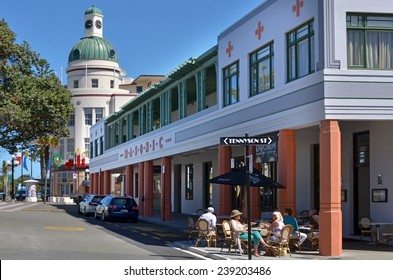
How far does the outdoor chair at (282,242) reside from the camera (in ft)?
57.0

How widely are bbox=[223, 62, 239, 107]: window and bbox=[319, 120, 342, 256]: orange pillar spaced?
7.72 metres

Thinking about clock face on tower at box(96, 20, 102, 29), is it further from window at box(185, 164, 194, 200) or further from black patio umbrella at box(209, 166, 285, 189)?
black patio umbrella at box(209, 166, 285, 189)

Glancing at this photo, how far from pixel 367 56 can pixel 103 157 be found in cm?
4019

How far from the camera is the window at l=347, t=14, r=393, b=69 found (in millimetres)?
18656

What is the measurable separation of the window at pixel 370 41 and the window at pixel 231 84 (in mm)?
7227

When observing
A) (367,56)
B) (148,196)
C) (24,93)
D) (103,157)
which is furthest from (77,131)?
(367,56)

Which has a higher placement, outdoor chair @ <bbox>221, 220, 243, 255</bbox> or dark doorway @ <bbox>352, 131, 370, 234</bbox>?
dark doorway @ <bbox>352, 131, 370, 234</bbox>

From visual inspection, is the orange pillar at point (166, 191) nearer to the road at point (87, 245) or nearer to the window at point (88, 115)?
the road at point (87, 245)

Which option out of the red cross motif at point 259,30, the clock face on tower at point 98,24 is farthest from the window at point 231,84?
the clock face on tower at point 98,24

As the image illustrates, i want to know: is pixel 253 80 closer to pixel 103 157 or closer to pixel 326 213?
pixel 326 213

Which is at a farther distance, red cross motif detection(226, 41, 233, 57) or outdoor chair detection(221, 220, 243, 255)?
red cross motif detection(226, 41, 233, 57)

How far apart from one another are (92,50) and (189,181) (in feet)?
166

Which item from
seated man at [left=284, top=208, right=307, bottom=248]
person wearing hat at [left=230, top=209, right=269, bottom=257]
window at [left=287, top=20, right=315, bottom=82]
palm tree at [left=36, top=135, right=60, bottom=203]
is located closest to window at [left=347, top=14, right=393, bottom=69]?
window at [left=287, top=20, right=315, bottom=82]

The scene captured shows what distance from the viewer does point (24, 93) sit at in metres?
34.0
